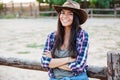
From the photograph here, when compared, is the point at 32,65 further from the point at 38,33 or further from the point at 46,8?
the point at 46,8

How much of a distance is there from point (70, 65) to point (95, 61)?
651cm

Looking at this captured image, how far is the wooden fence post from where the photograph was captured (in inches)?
91.2

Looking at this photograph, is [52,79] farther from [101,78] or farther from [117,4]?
[117,4]

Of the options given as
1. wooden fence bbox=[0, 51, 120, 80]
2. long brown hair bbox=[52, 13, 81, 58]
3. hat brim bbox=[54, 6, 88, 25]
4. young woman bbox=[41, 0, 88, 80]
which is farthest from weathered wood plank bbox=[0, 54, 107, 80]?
hat brim bbox=[54, 6, 88, 25]

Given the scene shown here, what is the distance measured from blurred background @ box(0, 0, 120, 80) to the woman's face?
0.96m

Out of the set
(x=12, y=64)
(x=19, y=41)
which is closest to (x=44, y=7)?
(x=19, y=41)

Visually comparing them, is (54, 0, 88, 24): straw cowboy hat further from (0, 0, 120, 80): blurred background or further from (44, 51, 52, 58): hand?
(0, 0, 120, 80): blurred background

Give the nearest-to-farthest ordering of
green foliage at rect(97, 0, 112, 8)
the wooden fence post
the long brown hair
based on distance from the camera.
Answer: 1. the wooden fence post
2. the long brown hair
3. green foliage at rect(97, 0, 112, 8)

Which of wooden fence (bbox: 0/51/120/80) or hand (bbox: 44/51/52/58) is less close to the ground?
hand (bbox: 44/51/52/58)

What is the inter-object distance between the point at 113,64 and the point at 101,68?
334 mm


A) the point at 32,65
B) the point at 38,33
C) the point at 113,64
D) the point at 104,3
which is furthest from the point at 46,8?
the point at 113,64

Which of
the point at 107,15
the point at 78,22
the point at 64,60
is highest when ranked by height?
the point at 78,22

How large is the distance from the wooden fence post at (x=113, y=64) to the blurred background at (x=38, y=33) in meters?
0.96

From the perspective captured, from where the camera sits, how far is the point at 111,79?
247 cm
